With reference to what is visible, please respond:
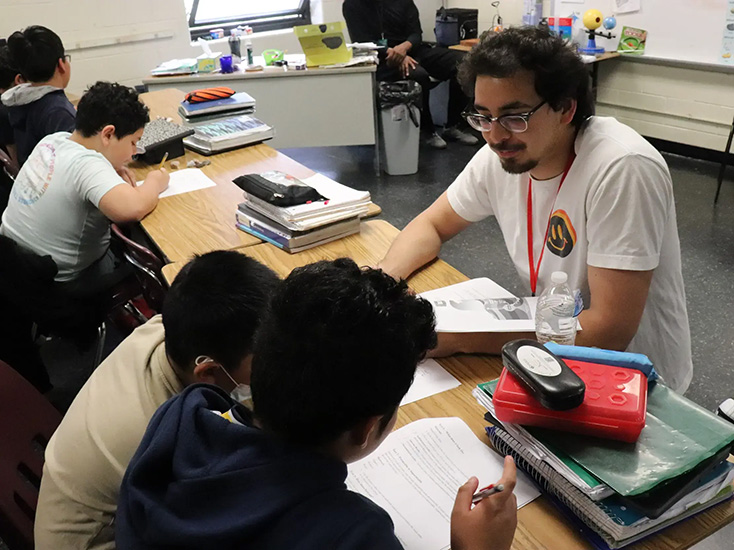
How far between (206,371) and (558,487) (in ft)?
1.99

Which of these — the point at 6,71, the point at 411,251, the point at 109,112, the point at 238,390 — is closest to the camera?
the point at 238,390

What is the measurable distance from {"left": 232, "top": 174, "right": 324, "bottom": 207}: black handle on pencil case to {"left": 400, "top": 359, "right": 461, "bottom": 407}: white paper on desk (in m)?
0.78

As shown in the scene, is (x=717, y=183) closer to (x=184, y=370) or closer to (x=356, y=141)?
(x=356, y=141)

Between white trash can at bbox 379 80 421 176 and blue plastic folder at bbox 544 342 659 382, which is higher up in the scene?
blue plastic folder at bbox 544 342 659 382

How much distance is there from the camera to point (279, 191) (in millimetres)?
1920

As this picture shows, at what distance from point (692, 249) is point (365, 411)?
308cm

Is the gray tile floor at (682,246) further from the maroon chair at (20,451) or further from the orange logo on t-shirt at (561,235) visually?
the maroon chair at (20,451)

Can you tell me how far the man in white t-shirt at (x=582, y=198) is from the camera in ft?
4.39

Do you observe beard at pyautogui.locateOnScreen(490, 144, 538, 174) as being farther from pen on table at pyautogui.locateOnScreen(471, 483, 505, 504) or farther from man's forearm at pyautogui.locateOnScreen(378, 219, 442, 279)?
pen on table at pyautogui.locateOnScreen(471, 483, 505, 504)

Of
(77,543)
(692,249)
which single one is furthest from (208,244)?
(692,249)

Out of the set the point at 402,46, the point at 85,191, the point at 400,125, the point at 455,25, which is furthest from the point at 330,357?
the point at 455,25

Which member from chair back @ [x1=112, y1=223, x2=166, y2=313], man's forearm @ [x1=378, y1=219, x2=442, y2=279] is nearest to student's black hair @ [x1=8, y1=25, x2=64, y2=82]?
chair back @ [x1=112, y1=223, x2=166, y2=313]

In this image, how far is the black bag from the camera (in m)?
5.21

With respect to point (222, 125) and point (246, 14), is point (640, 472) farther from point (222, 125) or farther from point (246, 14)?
point (246, 14)
